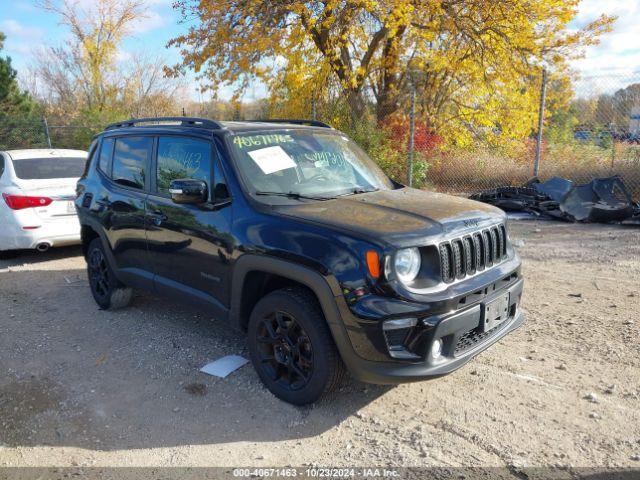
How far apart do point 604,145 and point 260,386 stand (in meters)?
8.67

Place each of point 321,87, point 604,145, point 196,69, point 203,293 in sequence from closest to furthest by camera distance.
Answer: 1. point 203,293
2. point 604,145
3. point 321,87
4. point 196,69

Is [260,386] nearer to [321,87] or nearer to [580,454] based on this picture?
[580,454]

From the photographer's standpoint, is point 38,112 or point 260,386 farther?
point 38,112

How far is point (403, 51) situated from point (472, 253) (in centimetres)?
1159

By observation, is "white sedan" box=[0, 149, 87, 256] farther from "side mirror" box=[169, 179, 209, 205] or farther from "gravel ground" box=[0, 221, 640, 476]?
"side mirror" box=[169, 179, 209, 205]

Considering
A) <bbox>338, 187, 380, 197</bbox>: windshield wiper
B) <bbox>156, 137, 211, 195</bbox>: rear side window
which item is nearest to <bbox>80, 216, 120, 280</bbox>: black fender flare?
<bbox>156, 137, 211, 195</bbox>: rear side window

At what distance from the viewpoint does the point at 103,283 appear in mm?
5227

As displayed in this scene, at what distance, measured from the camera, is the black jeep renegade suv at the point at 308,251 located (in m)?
2.82

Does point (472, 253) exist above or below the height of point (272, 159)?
A: below

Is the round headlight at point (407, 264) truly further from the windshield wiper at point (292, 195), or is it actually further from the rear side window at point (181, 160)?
the rear side window at point (181, 160)

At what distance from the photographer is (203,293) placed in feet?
12.5

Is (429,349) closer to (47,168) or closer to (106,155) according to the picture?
(106,155)

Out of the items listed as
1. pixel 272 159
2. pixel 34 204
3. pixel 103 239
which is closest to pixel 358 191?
pixel 272 159

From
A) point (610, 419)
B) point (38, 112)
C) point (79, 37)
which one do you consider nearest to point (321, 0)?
point (610, 419)
